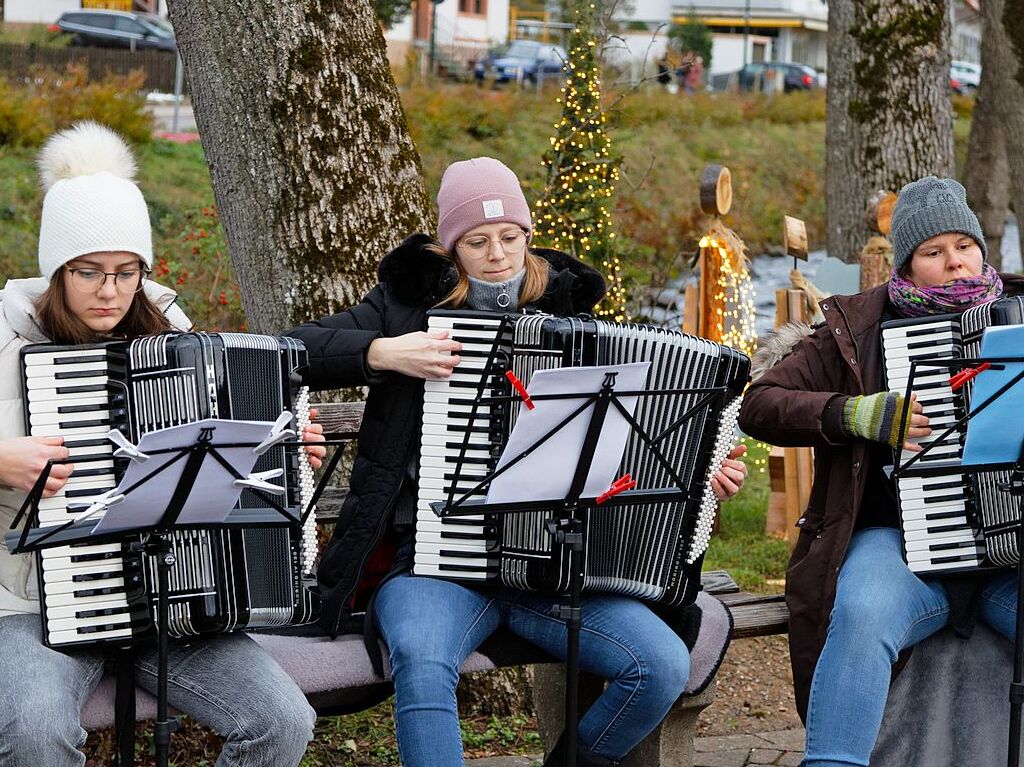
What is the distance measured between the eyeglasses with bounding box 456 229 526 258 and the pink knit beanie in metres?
0.03

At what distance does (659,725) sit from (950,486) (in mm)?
1015

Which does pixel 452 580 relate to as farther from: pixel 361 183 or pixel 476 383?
pixel 361 183

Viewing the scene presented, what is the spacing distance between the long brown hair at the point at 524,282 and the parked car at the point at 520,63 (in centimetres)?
2633

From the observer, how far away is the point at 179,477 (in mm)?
2750

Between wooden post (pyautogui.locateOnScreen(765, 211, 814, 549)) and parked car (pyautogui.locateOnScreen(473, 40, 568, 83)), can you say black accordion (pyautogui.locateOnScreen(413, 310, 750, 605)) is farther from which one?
parked car (pyautogui.locateOnScreen(473, 40, 568, 83))

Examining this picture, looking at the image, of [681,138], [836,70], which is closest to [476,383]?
[836,70]

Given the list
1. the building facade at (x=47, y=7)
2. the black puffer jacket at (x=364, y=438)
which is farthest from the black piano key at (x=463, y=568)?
the building facade at (x=47, y=7)

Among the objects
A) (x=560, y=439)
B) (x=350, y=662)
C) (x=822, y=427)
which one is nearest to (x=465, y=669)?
(x=350, y=662)

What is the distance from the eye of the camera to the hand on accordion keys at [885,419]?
351 centimetres

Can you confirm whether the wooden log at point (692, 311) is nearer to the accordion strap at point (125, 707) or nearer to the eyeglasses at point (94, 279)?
the eyeglasses at point (94, 279)

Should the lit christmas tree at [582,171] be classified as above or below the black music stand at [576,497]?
above

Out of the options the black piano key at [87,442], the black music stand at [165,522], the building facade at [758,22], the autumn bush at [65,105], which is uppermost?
the building facade at [758,22]

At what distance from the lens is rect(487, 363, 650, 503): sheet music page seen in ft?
9.48

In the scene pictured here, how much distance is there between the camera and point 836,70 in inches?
324
